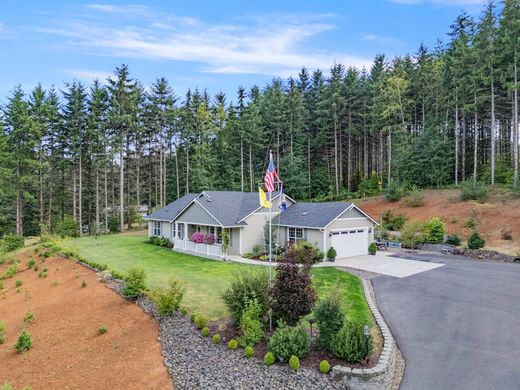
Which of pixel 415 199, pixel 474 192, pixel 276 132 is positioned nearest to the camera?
pixel 474 192

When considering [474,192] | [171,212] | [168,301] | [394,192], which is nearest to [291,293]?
[168,301]

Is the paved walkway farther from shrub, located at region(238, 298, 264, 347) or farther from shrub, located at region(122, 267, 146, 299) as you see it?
shrub, located at region(238, 298, 264, 347)

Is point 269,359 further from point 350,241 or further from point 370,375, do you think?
point 350,241

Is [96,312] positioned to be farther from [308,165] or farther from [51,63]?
[308,165]

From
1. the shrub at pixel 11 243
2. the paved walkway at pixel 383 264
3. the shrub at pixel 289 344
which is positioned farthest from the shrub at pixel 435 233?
the shrub at pixel 11 243

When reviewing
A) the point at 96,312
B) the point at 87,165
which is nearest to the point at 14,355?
the point at 96,312
